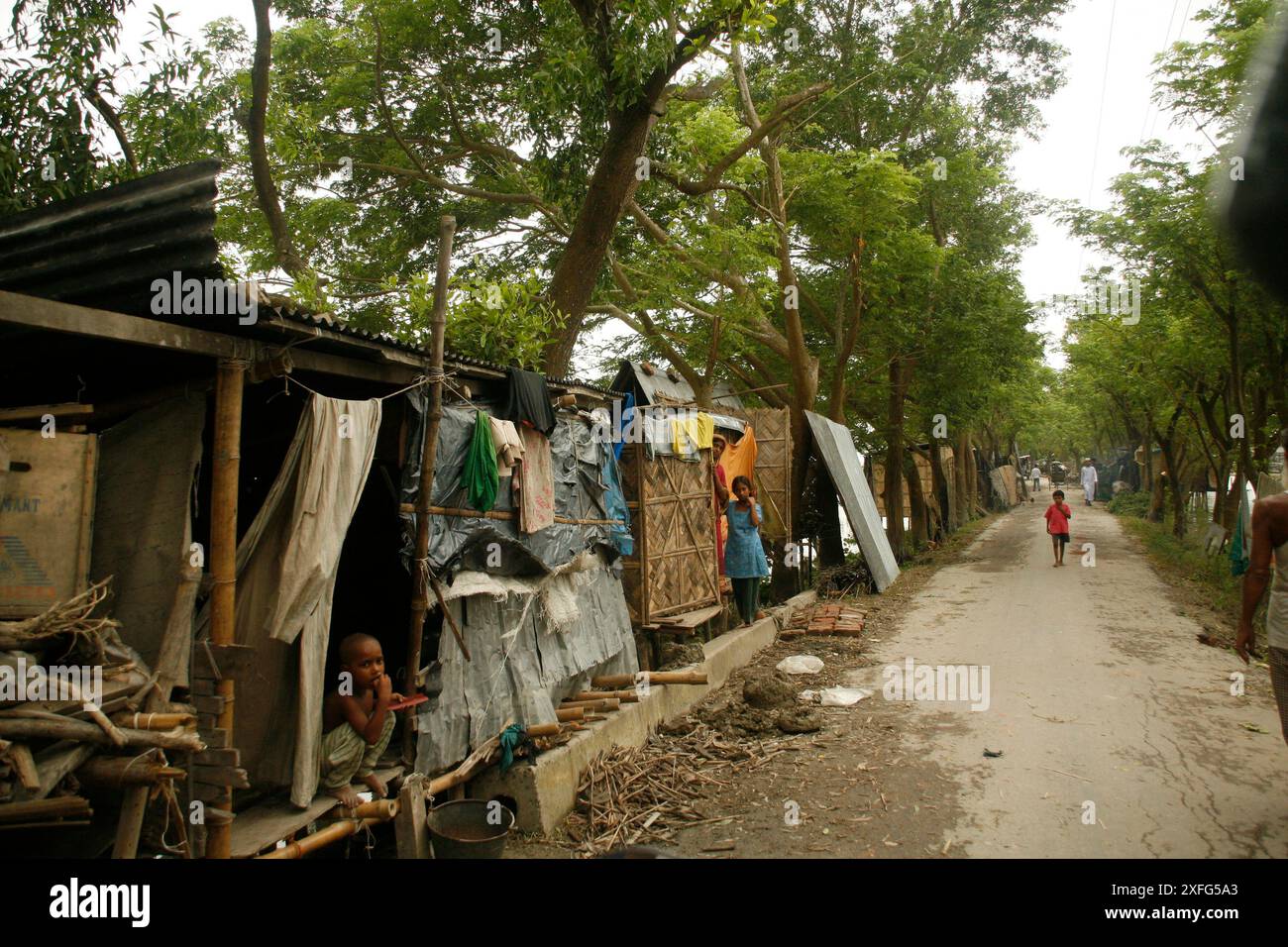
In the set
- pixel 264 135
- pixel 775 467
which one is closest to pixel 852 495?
pixel 775 467

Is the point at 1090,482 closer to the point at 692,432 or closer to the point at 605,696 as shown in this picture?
the point at 692,432

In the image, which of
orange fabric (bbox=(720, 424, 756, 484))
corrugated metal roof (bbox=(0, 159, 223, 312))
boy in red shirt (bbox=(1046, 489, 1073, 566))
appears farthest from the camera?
boy in red shirt (bbox=(1046, 489, 1073, 566))

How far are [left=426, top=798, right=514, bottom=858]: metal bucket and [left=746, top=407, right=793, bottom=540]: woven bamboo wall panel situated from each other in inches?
413

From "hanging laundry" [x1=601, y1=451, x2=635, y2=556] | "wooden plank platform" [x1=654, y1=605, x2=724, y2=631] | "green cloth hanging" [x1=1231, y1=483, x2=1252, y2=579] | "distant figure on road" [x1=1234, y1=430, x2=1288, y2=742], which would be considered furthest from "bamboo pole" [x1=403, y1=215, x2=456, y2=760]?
"green cloth hanging" [x1=1231, y1=483, x2=1252, y2=579]

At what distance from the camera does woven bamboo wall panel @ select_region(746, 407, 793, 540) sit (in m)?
15.3

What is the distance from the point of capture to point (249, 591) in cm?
477

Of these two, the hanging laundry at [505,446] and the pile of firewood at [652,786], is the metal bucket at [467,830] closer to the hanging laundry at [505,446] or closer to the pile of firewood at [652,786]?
the pile of firewood at [652,786]

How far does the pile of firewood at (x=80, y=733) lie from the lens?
10.5 feet

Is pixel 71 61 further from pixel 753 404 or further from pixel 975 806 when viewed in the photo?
pixel 753 404

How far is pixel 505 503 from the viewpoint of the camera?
6.62 m

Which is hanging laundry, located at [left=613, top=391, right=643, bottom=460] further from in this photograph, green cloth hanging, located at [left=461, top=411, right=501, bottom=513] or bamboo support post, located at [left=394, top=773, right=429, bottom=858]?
bamboo support post, located at [left=394, top=773, right=429, bottom=858]

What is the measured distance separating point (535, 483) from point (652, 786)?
266 centimetres

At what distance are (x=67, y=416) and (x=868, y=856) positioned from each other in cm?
523
